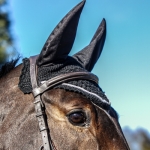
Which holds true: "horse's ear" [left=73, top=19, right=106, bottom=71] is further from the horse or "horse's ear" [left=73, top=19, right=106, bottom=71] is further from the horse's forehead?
the horse's forehead

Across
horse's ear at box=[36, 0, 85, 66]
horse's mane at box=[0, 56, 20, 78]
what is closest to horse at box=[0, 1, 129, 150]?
horse's ear at box=[36, 0, 85, 66]

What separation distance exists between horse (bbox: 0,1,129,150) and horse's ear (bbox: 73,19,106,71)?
1.20 feet

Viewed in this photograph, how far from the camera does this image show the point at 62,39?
316cm

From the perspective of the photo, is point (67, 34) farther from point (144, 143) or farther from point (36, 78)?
point (144, 143)

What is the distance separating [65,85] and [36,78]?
0.27 metres

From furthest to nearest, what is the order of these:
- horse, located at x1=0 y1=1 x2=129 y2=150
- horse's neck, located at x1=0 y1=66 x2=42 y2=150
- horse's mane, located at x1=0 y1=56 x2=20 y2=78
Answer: horse's mane, located at x1=0 y1=56 x2=20 y2=78
horse's neck, located at x1=0 y1=66 x2=42 y2=150
horse, located at x1=0 y1=1 x2=129 y2=150

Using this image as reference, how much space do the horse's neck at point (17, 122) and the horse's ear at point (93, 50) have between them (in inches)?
29.0

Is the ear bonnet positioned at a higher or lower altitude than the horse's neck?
higher

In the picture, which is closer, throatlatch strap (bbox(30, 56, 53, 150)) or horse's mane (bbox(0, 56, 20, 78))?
throatlatch strap (bbox(30, 56, 53, 150))

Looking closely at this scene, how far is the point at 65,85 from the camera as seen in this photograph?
3229 millimetres

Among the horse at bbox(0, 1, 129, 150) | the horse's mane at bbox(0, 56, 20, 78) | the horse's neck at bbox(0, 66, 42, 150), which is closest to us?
the horse at bbox(0, 1, 129, 150)

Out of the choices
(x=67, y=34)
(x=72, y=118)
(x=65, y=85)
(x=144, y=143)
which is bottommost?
(x=144, y=143)

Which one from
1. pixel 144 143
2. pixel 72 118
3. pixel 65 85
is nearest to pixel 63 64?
pixel 65 85

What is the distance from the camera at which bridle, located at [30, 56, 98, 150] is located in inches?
122
